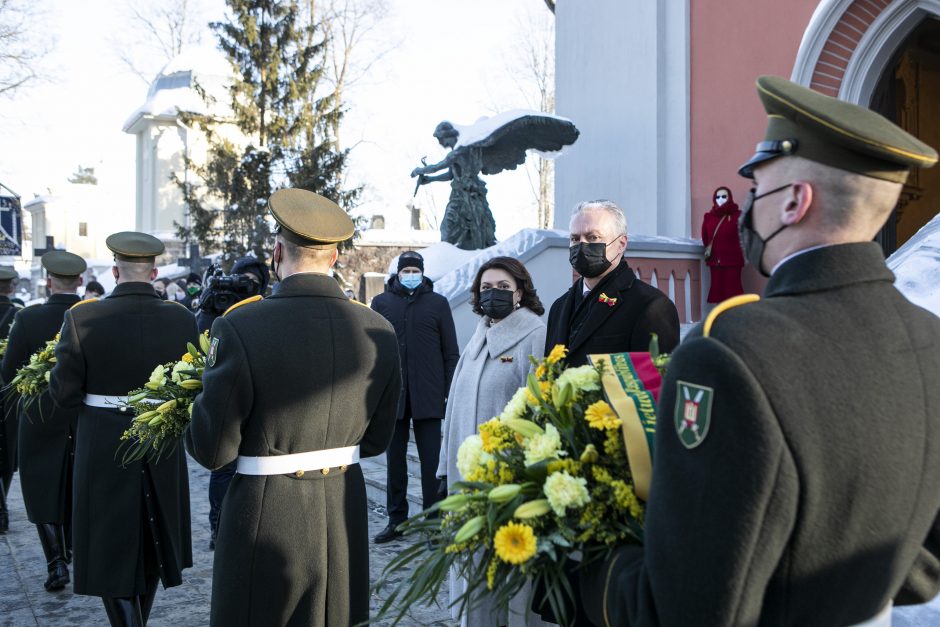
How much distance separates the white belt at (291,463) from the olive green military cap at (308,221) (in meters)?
0.76

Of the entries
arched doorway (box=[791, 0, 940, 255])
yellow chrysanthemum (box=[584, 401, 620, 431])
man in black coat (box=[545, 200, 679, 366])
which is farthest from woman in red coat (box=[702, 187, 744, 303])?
yellow chrysanthemum (box=[584, 401, 620, 431])

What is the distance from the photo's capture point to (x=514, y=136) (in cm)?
1249

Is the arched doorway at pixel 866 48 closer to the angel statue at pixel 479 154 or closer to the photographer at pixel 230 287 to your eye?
the angel statue at pixel 479 154

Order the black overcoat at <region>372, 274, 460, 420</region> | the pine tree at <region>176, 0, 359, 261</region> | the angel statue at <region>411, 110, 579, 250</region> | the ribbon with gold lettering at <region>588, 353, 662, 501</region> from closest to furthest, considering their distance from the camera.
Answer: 1. the ribbon with gold lettering at <region>588, 353, 662, 501</region>
2. the black overcoat at <region>372, 274, 460, 420</region>
3. the angel statue at <region>411, 110, 579, 250</region>
4. the pine tree at <region>176, 0, 359, 261</region>

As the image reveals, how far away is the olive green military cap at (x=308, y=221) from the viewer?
121 inches

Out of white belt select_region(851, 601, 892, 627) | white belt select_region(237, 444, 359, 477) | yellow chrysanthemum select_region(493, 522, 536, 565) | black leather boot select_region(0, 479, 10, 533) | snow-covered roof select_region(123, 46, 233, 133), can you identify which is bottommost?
black leather boot select_region(0, 479, 10, 533)

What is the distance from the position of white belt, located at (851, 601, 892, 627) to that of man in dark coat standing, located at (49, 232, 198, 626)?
3651 millimetres

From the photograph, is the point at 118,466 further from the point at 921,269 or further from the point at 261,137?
the point at 261,137

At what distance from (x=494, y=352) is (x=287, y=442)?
→ 154 cm

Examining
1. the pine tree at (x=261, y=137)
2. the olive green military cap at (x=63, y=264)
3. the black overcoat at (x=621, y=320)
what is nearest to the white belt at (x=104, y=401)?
the olive green military cap at (x=63, y=264)

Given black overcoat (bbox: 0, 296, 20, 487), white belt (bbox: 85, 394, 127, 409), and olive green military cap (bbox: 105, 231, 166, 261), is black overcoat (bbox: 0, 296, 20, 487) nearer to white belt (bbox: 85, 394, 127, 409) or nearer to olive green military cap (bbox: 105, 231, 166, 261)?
white belt (bbox: 85, 394, 127, 409)

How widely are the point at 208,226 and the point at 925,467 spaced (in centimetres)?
2158

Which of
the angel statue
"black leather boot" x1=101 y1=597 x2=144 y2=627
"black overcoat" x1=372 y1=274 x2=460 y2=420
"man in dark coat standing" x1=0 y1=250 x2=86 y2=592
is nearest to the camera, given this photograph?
"black leather boot" x1=101 y1=597 x2=144 y2=627

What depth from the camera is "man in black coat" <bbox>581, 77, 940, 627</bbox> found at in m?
1.40
